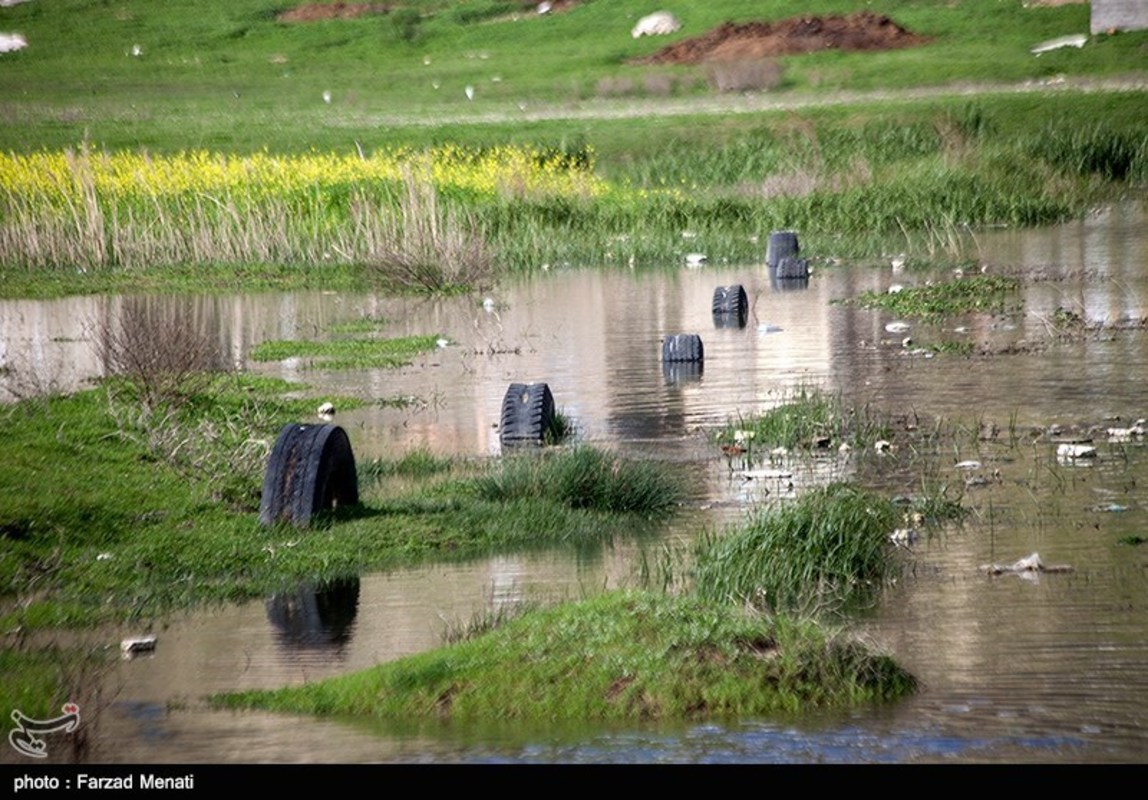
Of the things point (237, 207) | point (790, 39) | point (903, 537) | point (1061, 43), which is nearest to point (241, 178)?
point (237, 207)

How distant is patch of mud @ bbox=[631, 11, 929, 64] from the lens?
203 ft

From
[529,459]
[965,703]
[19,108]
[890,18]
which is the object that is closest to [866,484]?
[529,459]

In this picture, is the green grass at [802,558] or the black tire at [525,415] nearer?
the green grass at [802,558]

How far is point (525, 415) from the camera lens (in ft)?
47.6

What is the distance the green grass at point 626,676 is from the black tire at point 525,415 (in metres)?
5.60

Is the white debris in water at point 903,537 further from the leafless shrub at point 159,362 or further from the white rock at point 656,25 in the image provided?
the white rock at point 656,25

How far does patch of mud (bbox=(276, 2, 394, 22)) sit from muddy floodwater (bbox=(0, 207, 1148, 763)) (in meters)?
52.7

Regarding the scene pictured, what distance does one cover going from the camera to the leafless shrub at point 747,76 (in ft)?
186

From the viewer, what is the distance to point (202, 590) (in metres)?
10.6

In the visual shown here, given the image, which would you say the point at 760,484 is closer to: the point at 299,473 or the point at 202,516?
the point at 299,473

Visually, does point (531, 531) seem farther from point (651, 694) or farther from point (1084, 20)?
point (1084, 20)

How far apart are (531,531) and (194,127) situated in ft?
137

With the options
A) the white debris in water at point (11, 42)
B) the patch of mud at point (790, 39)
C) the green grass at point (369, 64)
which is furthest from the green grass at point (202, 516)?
the white debris in water at point (11, 42)

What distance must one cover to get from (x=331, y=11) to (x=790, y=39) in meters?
22.5
